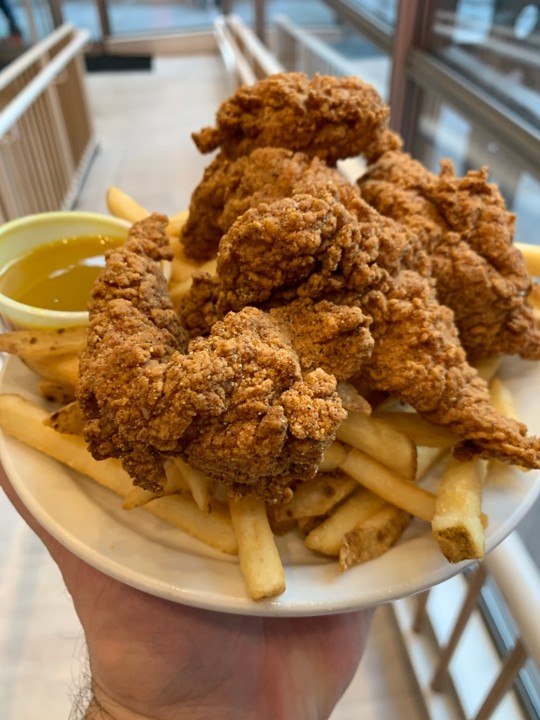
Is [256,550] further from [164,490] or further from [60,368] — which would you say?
[60,368]

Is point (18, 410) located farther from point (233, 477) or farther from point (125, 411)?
point (233, 477)

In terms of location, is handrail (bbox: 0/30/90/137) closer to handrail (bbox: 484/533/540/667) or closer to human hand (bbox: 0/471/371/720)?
human hand (bbox: 0/471/371/720)

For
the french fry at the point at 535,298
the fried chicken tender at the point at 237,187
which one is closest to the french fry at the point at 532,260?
the french fry at the point at 535,298

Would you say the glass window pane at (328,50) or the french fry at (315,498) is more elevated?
the french fry at (315,498)

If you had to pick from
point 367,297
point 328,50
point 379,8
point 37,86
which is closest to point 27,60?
point 37,86

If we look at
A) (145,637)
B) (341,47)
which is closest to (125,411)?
(145,637)

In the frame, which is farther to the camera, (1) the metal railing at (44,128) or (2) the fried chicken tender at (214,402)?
(1) the metal railing at (44,128)

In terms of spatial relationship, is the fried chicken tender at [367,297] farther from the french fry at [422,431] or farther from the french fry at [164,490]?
the french fry at [164,490]
